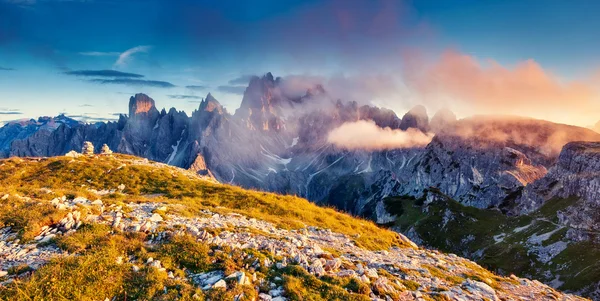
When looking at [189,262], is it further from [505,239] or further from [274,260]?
[505,239]

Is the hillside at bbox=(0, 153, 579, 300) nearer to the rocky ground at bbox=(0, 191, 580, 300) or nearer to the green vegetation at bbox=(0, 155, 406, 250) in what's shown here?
the rocky ground at bbox=(0, 191, 580, 300)

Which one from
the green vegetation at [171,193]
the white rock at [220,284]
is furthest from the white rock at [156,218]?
the white rock at [220,284]

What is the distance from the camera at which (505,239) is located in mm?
135750

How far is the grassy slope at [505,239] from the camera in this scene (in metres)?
95.4

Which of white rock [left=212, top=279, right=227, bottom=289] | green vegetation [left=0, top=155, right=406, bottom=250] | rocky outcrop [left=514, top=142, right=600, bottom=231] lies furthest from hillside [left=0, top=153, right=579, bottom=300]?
rocky outcrop [left=514, top=142, right=600, bottom=231]

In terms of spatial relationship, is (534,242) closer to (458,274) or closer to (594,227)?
(594,227)

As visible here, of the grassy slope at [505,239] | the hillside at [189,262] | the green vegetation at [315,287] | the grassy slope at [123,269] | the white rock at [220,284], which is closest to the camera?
the grassy slope at [123,269]

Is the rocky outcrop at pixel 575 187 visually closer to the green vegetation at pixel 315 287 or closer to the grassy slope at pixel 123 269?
the green vegetation at pixel 315 287

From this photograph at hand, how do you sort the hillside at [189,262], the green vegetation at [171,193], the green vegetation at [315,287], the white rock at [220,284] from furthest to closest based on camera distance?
the green vegetation at [171,193]
the green vegetation at [315,287]
the white rock at [220,284]
the hillside at [189,262]

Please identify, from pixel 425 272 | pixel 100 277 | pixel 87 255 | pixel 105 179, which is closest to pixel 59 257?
pixel 87 255

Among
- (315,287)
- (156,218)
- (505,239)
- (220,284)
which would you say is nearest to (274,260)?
(315,287)

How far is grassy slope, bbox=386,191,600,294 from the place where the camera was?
9544 cm

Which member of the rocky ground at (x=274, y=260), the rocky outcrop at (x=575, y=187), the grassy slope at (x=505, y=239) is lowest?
the grassy slope at (x=505, y=239)

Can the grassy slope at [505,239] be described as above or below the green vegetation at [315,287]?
below
